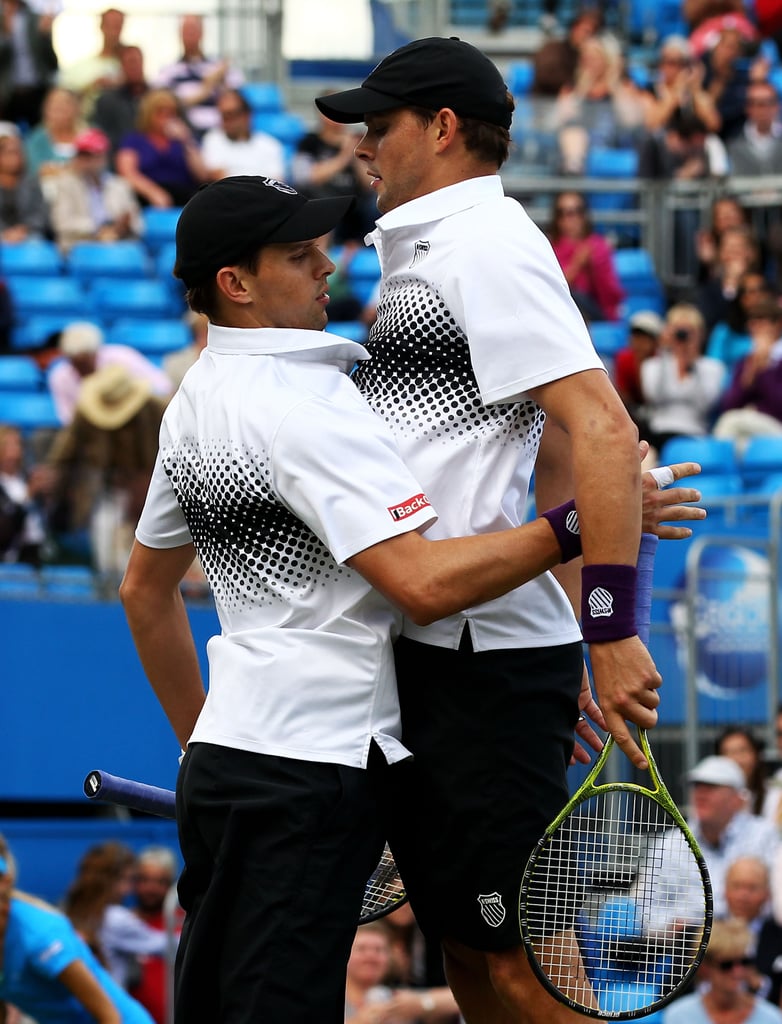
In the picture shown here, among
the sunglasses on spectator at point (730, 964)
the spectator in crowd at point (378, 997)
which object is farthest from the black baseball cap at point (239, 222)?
the sunglasses on spectator at point (730, 964)

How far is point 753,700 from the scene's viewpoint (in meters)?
8.95

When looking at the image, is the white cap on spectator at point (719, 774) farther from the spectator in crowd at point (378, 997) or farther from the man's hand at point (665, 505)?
the man's hand at point (665, 505)

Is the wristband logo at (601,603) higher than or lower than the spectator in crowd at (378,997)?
higher

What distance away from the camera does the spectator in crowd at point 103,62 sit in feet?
44.5

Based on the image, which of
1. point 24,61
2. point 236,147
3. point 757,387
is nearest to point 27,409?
point 236,147

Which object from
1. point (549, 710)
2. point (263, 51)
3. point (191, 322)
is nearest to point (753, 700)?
point (191, 322)

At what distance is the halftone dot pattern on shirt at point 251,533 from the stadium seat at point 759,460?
24.9 ft

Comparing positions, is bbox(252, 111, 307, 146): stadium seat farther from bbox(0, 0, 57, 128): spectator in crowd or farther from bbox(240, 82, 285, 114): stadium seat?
bbox(0, 0, 57, 128): spectator in crowd

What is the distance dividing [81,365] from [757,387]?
379 cm

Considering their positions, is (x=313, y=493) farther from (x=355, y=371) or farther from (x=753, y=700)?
(x=753, y=700)

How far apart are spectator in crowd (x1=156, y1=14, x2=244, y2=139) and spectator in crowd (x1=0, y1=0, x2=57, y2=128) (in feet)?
2.68

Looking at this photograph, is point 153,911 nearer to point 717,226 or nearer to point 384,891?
point 384,891

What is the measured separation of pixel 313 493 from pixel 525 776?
648 mm

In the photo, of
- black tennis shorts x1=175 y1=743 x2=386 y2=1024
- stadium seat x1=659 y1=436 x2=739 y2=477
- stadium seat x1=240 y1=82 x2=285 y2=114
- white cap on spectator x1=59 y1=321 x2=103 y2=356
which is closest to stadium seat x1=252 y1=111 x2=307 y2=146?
stadium seat x1=240 y1=82 x2=285 y2=114
